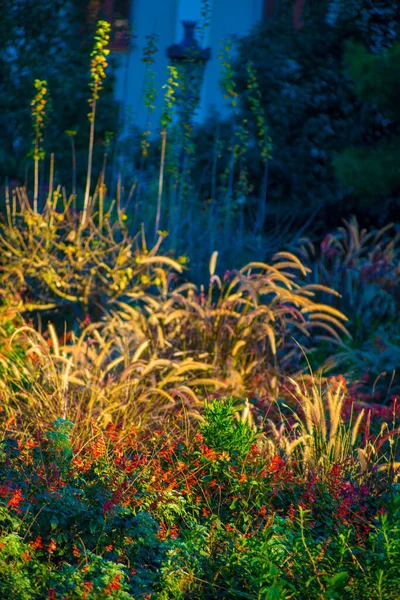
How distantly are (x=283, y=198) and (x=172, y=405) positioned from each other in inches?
218

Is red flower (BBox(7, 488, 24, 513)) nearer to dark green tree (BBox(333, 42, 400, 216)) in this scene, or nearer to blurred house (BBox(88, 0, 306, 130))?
dark green tree (BBox(333, 42, 400, 216))

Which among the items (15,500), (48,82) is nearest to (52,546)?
(15,500)

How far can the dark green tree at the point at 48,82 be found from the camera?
9.54 m

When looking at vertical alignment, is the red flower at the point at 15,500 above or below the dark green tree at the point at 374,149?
below

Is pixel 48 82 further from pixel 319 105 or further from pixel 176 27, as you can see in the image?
pixel 176 27

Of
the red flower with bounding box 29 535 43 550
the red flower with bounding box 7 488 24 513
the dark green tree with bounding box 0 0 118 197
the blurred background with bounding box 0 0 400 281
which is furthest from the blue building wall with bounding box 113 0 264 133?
the red flower with bounding box 29 535 43 550

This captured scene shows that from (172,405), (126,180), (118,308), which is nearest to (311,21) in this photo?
(126,180)

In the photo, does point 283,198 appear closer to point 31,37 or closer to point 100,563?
point 31,37

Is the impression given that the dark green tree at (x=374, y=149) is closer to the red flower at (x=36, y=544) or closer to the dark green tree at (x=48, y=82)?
the dark green tree at (x=48, y=82)

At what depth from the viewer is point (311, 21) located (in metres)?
10.1

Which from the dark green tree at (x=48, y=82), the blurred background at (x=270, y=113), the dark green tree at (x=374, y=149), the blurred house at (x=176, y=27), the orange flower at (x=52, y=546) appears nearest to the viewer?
the orange flower at (x=52, y=546)

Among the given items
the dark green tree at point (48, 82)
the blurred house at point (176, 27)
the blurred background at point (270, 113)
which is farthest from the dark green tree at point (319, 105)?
the blurred house at point (176, 27)

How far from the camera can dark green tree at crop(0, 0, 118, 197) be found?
9539 millimetres

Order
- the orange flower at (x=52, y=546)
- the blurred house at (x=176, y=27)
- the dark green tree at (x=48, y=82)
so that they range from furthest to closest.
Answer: the blurred house at (x=176, y=27), the dark green tree at (x=48, y=82), the orange flower at (x=52, y=546)
